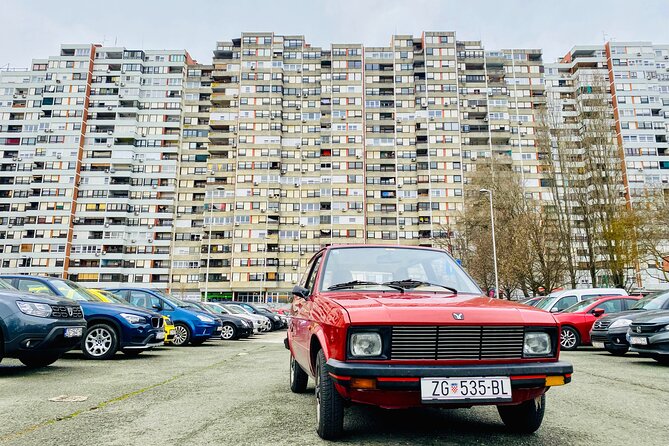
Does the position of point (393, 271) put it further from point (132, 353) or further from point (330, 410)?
point (132, 353)

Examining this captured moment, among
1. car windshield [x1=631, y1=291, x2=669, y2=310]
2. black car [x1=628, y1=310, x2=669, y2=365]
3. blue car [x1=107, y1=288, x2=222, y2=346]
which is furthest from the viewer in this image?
blue car [x1=107, y1=288, x2=222, y2=346]

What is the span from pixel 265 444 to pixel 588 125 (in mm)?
36735

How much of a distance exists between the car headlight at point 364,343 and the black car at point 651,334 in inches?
318

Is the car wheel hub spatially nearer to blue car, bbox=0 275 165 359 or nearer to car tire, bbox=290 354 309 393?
blue car, bbox=0 275 165 359

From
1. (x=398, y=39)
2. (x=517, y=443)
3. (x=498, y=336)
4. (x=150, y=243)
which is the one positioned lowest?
(x=517, y=443)

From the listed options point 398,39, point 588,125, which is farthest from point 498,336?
point 398,39

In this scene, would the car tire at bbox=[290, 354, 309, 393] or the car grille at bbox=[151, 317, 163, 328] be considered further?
the car grille at bbox=[151, 317, 163, 328]

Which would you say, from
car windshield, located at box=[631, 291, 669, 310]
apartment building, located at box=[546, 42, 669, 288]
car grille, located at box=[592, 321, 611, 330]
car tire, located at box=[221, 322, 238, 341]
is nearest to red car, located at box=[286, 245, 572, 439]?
car windshield, located at box=[631, 291, 669, 310]

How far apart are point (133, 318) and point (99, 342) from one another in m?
0.81

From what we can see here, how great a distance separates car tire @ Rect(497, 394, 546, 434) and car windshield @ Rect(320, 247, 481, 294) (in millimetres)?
1149

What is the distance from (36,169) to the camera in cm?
7931

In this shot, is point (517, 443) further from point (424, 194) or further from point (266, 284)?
point (424, 194)

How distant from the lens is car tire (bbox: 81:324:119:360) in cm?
1002

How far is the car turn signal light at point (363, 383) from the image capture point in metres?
3.38
